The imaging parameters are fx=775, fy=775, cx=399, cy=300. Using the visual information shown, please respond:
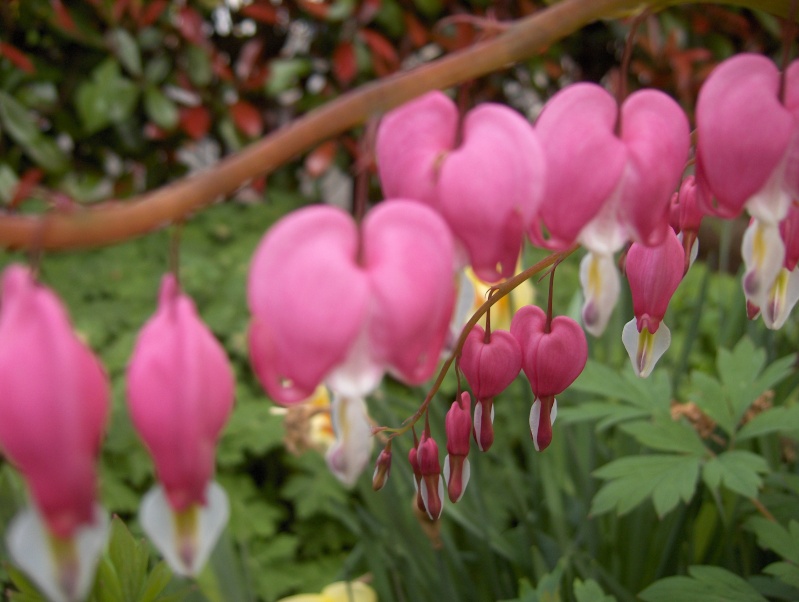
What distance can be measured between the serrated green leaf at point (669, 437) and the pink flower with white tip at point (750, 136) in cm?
53

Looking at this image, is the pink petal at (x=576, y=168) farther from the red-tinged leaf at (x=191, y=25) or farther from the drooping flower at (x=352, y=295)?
the red-tinged leaf at (x=191, y=25)

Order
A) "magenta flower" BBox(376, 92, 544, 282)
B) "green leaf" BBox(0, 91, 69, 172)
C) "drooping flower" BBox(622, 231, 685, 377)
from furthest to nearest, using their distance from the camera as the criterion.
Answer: "green leaf" BBox(0, 91, 69, 172), "drooping flower" BBox(622, 231, 685, 377), "magenta flower" BBox(376, 92, 544, 282)

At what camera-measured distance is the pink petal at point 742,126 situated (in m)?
0.46

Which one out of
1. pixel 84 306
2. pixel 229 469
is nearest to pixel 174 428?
pixel 229 469

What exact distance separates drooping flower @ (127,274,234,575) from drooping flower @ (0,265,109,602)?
0.07 ft

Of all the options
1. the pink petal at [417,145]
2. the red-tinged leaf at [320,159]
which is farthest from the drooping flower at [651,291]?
the red-tinged leaf at [320,159]

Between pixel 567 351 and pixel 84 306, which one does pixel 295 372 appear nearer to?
pixel 567 351

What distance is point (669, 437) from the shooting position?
971mm

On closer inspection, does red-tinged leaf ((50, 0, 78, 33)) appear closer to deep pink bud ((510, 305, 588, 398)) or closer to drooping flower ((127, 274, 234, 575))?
deep pink bud ((510, 305, 588, 398))

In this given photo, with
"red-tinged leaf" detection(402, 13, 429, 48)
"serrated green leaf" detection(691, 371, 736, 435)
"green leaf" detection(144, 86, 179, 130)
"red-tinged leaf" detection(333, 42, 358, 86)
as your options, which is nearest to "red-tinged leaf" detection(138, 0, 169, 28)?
"green leaf" detection(144, 86, 179, 130)

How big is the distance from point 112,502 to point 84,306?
0.75 m

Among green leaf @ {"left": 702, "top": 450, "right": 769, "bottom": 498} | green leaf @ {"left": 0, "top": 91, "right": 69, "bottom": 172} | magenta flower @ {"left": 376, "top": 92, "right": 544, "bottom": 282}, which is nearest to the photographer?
magenta flower @ {"left": 376, "top": 92, "right": 544, "bottom": 282}

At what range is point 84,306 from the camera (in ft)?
6.50

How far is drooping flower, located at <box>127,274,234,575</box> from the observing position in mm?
346
